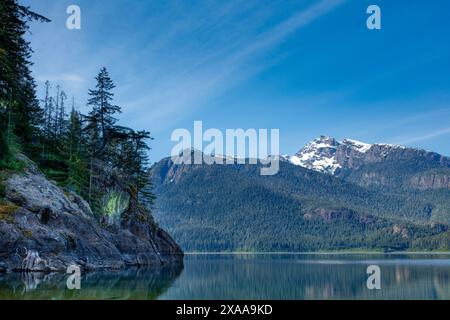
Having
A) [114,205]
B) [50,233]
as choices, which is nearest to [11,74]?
[50,233]

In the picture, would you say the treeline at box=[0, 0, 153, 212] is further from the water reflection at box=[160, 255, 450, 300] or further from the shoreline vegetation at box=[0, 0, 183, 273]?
the water reflection at box=[160, 255, 450, 300]

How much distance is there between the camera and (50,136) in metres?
68.4

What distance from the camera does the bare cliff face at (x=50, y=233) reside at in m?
40.8

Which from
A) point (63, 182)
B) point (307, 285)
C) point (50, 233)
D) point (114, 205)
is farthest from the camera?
point (114, 205)

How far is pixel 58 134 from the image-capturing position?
70.5 m

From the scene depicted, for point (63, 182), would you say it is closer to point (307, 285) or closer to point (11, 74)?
point (11, 74)

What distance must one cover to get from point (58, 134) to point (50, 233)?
2876cm

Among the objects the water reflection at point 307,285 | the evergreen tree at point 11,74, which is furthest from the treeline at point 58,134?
the water reflection at point 307,285

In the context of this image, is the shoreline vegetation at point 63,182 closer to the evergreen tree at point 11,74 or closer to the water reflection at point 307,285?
the evergreen tree at point 11,74

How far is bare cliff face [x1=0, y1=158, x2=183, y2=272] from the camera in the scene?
40772 millimetres

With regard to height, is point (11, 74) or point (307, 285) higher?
point (11, 74)

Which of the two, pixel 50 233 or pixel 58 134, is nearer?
pixel 50 233
